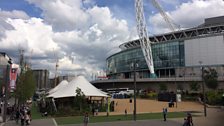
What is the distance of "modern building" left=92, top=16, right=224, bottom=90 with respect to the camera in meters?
116

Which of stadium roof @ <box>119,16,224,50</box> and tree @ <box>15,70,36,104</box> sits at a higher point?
stadium roof @ <box>119,16,224,50</box>

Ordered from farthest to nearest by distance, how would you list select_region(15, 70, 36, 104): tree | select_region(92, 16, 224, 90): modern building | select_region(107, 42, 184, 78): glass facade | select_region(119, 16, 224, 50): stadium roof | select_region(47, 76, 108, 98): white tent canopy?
select_region(119, 16, 224, 50): stadium roof, select_region(107, 42, 184, 78): glass facade, select_region(92, 16, 224, 90): modern building, select_region(15, 70, 36, 104): tree, select_region(47, 76, 108, 98): white tent canopy

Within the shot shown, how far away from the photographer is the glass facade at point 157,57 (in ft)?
413

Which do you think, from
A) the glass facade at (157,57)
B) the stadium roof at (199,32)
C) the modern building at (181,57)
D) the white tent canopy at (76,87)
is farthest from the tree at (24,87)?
the stadium roof at (199,32)

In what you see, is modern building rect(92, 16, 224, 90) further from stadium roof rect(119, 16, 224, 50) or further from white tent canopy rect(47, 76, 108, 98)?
white tent canopy rect(47, 76, 108, 98)

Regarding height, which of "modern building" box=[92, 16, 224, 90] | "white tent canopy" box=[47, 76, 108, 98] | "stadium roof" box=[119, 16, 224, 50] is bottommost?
"white tent canopy" box=[47, 76, 108, 98]

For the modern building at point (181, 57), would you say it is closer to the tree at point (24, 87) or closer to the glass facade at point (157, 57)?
the glass facade at point (157, 57)

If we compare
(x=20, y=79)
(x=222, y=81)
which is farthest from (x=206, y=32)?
(x=20, y=79)

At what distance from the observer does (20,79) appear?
5681 centimetres

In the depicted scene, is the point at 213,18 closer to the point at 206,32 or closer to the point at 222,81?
the point at 206,32

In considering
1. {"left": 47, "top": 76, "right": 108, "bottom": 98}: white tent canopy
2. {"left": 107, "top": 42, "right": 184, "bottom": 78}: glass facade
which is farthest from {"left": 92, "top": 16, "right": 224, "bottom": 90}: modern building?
{"left": 47, "top": 76, "right": 108, "bottom": 98}: white tent canopy

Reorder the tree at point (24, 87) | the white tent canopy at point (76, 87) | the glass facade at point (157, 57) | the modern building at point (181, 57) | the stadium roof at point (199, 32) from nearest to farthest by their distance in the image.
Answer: the white tent canopy at point (76, 87) < the tree at point (24, 87) < the modern building at point (181, 57) < the glass facade at point (157, 57) < the stadium roof at point (199, 32)

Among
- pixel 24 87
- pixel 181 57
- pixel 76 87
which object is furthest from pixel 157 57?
pixel 76 87

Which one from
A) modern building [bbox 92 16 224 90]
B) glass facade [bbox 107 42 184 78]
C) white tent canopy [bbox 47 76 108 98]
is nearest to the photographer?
white tent canopy [bbox 47 76 108 98]
